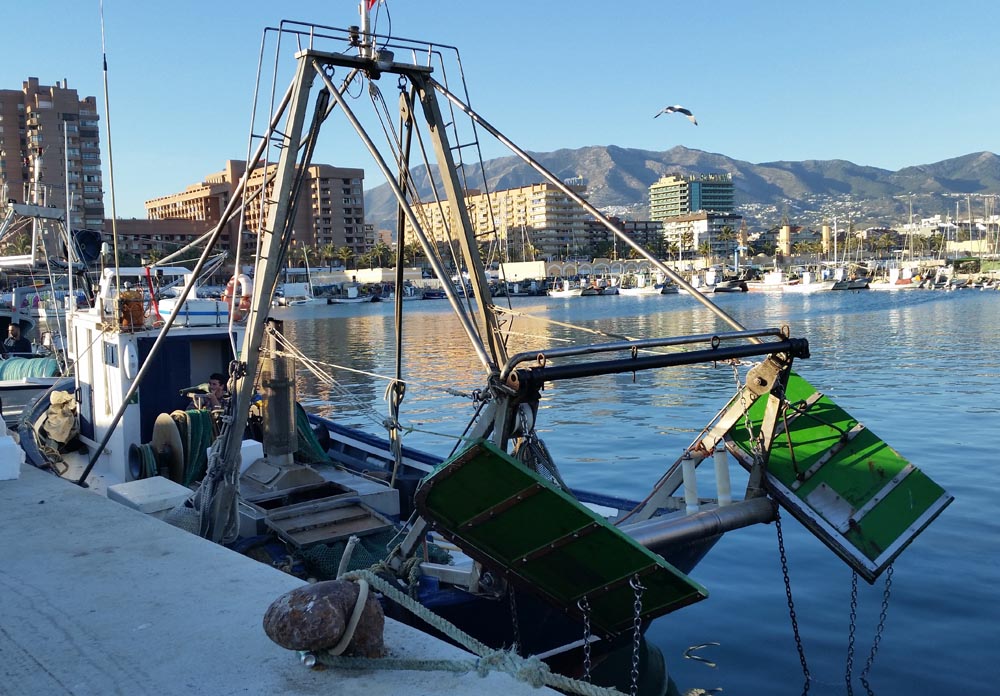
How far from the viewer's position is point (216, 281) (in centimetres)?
14825

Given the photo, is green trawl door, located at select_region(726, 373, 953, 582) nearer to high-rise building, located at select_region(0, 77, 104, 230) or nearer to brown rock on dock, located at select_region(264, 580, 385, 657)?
brown rock on dock, located at select_region(264, 580, 385, 657)

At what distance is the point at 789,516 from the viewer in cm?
1456

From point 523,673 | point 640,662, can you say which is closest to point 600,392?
point 640,662

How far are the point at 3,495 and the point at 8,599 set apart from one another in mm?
3794

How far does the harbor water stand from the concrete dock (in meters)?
1.88

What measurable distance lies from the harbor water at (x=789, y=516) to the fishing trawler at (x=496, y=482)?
2.44 feet

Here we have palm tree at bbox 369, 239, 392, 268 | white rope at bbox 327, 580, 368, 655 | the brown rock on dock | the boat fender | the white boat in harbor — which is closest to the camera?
the brown rock on dock

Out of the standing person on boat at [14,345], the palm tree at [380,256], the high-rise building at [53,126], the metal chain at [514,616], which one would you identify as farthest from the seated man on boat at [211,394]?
the palm tree at [380,256]

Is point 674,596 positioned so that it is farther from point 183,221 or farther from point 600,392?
point 183,221

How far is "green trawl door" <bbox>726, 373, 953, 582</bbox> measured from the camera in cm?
809

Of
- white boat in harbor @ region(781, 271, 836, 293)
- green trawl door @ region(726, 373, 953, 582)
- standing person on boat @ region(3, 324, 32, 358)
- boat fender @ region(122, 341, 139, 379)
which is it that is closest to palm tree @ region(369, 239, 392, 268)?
white boat in harbor @ region(781, 271, 836, 293)

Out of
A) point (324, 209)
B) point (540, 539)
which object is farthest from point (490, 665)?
point (324, 209)

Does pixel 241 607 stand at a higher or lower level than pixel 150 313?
lower

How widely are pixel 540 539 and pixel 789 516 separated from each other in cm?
919
